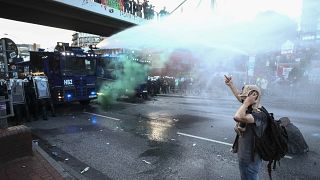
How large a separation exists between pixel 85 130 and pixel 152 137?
2.44m

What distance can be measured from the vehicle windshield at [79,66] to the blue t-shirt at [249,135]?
11.1m

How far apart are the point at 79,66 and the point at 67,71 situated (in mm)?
825

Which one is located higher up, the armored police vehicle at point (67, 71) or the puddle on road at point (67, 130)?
the armored police vehicle at point (67, 71)

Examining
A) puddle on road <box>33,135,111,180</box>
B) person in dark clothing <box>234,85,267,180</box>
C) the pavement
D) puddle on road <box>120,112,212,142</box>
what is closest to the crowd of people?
puddle on road <box>120,112,212,142</box>

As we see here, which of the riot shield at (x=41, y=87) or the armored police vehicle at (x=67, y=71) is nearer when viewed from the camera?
the riot shield at (x=41, y=87)

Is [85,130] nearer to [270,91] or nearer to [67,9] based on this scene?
[67,9]

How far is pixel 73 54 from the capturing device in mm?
13883

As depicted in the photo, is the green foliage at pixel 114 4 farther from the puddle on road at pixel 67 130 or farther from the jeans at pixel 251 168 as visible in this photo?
the jeans at pixel 251 168

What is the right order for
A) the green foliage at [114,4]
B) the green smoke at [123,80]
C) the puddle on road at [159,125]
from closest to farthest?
the puddle on road at [159,125], the green smoke at [123,80], the green foliage at [114,4]

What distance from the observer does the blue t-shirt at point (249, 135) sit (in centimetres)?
352

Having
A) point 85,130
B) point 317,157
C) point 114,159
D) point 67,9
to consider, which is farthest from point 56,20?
point 317,157

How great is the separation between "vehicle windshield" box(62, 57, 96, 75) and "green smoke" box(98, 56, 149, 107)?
5.90 ft

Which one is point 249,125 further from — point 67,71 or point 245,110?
point 67,71

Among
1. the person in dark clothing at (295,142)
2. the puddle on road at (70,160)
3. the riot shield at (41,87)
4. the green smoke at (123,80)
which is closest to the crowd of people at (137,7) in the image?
the green smoke at (123,80)
